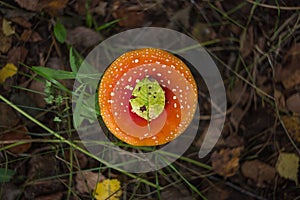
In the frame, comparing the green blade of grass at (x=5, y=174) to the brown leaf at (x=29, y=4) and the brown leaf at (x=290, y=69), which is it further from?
the brown leaf at (x=290, y=69)

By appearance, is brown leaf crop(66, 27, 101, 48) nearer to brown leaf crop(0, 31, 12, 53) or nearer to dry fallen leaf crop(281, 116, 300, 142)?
brown leaf crop(0, 31, 12, 53)

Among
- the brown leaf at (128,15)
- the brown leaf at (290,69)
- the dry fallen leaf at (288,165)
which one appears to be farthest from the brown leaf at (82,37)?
the dry fallen leaf at (288,165)

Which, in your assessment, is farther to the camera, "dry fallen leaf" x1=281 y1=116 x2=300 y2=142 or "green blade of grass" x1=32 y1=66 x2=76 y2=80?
"dry fallen leaf" x1=281 y1=116 x2=300 y2=142

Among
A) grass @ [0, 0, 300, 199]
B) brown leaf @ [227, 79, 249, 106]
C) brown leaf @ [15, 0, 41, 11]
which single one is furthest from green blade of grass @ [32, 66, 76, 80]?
brown leaf @ [227, 79, 249, 106]

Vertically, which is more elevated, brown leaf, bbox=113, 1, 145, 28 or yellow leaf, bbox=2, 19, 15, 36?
brown leaf, bbox=113, 1, 145, 28

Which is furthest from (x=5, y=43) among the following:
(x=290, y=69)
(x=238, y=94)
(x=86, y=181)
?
(x=290, y=69)

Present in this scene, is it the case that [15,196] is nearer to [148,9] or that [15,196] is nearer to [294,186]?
[148,9]

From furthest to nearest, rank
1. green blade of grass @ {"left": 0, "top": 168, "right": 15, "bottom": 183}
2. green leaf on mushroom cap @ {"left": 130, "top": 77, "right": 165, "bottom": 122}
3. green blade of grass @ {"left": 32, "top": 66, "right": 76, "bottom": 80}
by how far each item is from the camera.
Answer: green blade of grass @ {"left": 0, "top": 168, "right": 15, "bottom": 183}
green blade of grass @ {"left": 32, "top": 66, "right": 76, "bottom": 80}
green leaf on mushroom cap @ {"left": 130, "top": 77, "right": 165, "bottom": 122}

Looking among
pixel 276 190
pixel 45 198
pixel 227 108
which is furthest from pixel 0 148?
pixel 276 190

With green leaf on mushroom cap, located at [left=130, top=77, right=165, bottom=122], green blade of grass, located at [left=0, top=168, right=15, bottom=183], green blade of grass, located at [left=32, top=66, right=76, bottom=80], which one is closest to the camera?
green leaf on mushroom cap, located at [left=130, top=77, right=165, bottom=122]
